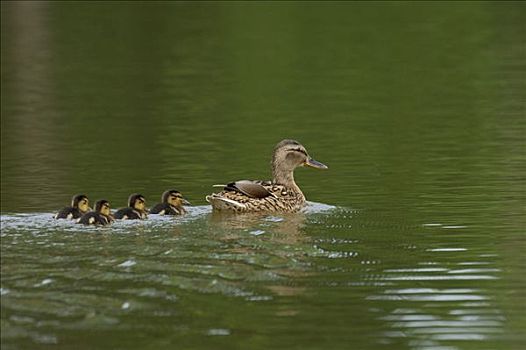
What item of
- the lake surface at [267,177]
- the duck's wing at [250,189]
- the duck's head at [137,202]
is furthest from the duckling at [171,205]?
the duck's wing at [250,189]

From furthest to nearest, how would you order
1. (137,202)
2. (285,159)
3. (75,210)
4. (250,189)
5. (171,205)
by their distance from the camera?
(285,159) < (250,189) < (171,205) < (137,202) < (75,210)

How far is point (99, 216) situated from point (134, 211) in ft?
1.93

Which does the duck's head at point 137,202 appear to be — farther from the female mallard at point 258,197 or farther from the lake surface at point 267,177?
the female mallard at point 258,197

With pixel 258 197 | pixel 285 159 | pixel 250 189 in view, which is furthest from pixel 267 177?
pixel 250 189

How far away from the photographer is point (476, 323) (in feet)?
32.3

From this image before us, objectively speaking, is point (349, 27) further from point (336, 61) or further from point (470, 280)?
point (470, 280)

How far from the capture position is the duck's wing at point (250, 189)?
14.8 m

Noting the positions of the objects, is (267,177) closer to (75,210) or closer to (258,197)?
(258,197)

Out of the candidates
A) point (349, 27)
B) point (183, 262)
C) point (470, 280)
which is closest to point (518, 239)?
point (470, 280)

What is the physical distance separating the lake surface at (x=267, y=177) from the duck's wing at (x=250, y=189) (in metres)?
0.41

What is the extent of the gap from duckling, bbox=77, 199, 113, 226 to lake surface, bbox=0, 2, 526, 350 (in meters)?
0.13

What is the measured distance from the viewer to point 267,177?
18.5 metres

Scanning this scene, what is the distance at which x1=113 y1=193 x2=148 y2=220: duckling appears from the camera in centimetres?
1373

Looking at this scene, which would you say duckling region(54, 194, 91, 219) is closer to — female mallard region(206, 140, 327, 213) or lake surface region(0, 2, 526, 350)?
lake surface region(0, 2, 526, 350)
